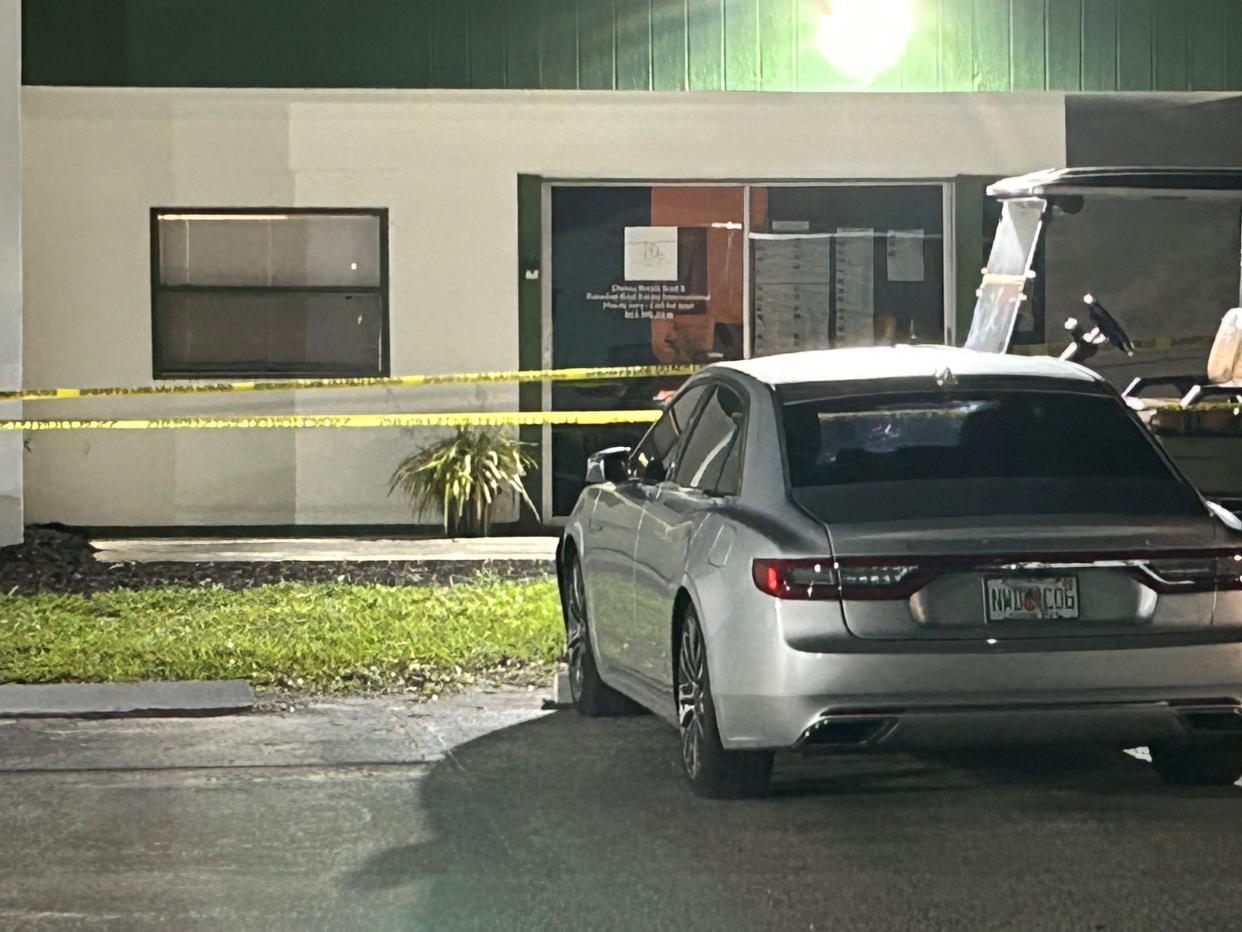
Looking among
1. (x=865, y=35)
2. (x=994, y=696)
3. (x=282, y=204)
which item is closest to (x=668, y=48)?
(x=865, y=35)

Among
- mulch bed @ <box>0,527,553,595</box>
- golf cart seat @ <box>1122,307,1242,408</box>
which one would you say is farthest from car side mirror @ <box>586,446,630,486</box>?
mulch bed @ <box>0,527,553,595</box>

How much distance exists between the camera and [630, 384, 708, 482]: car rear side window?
9359 millimetres

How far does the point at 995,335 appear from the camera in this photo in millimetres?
13359

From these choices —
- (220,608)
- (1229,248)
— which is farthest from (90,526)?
(1229,248)

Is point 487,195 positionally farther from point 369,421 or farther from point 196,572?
point 196,572

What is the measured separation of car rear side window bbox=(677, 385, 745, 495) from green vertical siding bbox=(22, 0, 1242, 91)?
9551 mm

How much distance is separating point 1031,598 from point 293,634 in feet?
18.5

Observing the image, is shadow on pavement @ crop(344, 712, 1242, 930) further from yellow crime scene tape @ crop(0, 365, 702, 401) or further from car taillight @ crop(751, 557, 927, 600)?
yellow crime scene tape @ crop(0, 365, 702, 401)

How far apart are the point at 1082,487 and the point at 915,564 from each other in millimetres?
818

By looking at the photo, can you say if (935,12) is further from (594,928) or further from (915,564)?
(594,928)

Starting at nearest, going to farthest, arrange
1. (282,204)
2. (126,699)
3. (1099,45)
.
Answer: (126,699) < (282,204) < (1099,45)

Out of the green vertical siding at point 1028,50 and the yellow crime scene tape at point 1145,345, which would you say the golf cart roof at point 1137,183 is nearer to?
the yellow crime scene tape at point 1145,345

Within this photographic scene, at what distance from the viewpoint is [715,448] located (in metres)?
8.80

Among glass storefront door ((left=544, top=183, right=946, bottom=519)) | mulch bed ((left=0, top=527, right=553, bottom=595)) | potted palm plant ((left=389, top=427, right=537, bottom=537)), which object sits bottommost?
mulch bed ((left=0, top=527, right=553, bottom=595))
